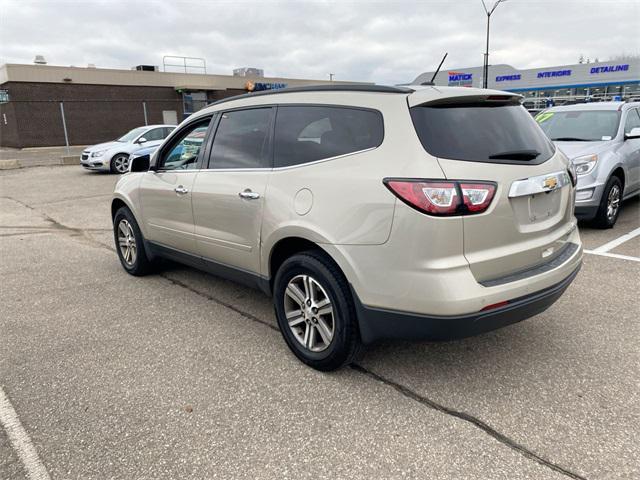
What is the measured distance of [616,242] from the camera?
6070mm

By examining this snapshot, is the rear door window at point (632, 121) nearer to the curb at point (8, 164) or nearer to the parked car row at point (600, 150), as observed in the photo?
the parked car row at point (600, 150)

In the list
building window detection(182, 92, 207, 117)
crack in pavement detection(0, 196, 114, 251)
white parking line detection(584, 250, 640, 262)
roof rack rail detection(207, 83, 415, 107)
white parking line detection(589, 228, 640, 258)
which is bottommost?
white parking line detection(584, 250, 640, 262)

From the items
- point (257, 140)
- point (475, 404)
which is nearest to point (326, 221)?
point (257, 140)

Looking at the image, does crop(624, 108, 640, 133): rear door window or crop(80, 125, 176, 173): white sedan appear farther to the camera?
crop(80, 125, 176, 173): white sedan

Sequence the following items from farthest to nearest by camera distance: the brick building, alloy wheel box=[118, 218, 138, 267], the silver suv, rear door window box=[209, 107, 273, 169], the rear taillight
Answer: the brick building
the silver suv
alloy wheel box=[118, 218, 138, 267]
rear door window box=[209, 107, 273, 169]
the rear taillight

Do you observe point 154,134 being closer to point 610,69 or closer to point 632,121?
point 632,121

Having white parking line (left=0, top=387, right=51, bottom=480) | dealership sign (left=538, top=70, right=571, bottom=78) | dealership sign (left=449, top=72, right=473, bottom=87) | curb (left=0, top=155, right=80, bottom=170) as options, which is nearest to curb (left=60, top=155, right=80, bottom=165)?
curb (left=0, top=155, right=80, bottom=170)

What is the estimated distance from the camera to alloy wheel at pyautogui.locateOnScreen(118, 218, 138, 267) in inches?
209

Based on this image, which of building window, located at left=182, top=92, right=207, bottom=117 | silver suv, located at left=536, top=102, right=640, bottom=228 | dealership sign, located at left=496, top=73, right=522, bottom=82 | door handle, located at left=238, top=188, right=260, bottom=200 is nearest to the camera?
door handle, located at left=238, top=188, right=260, bottom=200

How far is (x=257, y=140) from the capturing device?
3602mm

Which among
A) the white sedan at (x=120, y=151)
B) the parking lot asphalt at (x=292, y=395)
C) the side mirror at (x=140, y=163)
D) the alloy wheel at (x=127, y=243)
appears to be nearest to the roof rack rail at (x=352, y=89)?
the parking lot asphalt at (x=292, y=395)

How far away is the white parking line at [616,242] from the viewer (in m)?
5.75

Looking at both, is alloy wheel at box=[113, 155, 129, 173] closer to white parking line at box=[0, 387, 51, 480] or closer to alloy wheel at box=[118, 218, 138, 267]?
alloy wheel at box=[118, 218, 138, 267]

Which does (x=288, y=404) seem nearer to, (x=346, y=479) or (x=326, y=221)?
(x=346, y=479)
